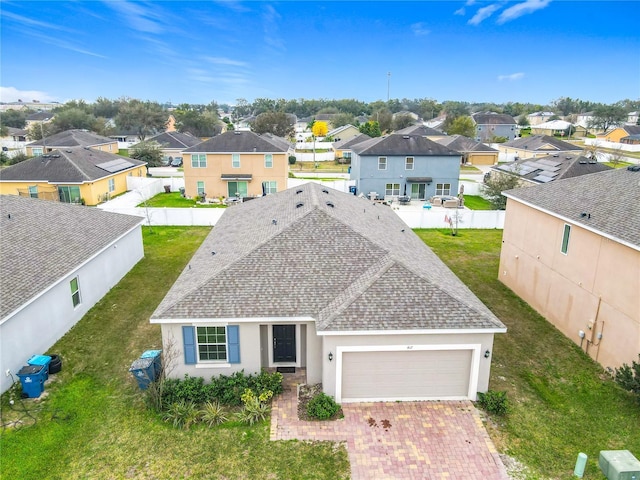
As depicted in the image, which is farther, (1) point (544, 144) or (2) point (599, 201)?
(1) point (544, 144)

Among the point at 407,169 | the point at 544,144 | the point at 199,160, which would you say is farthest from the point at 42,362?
the point at 544,144

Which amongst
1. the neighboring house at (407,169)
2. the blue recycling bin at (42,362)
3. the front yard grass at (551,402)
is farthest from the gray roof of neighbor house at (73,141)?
the front yard grass at (551,402)

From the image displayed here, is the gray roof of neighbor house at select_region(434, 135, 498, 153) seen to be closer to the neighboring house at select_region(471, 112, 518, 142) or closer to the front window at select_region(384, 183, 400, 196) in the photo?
the front window at select_region(384, 183, 400, 196)

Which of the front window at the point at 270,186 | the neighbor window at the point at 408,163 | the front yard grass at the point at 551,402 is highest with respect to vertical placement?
the neighbor window at the point at 408,163

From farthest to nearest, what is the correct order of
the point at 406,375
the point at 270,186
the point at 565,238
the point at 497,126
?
the point at 497,126, the point at 270,186, the point at 565,238, the point at 406,375

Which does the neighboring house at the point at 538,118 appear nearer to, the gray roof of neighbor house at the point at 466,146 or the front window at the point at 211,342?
the gray roof of neighbor house at the point at 466,146

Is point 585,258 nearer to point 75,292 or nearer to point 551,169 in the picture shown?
point 75,292
